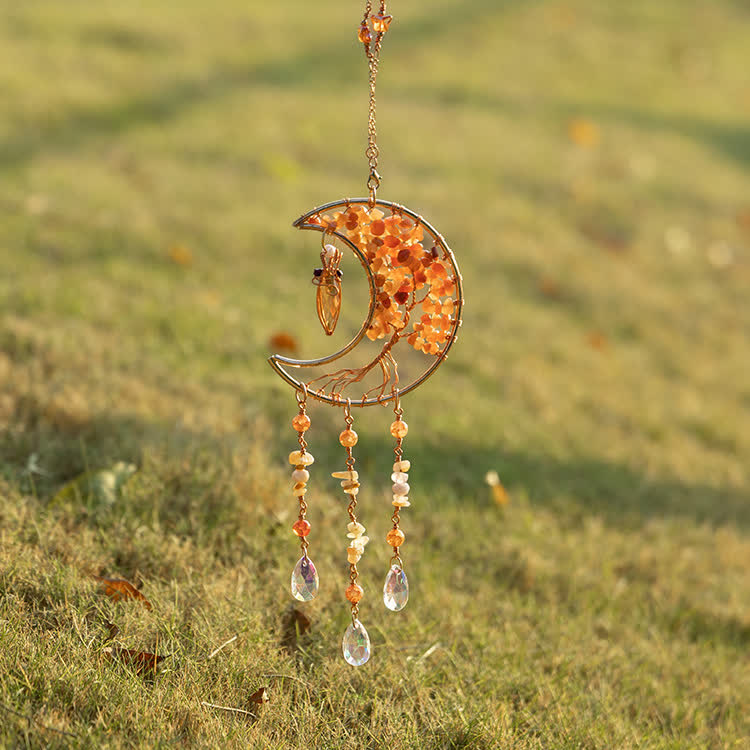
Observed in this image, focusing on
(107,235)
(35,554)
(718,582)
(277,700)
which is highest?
(107,235)

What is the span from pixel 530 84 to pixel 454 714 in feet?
24.8

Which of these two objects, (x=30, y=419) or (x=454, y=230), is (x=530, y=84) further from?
(x=30, y=419)

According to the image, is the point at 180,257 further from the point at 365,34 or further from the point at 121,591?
the point at 365,34

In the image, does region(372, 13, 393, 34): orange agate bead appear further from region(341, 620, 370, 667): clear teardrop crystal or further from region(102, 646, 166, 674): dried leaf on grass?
region(102, 646, 166, 674): dried leaf on grass

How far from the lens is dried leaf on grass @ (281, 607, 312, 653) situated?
8.48 ft

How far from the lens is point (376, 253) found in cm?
229

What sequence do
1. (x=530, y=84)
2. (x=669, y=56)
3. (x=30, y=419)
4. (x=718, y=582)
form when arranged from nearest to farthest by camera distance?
(x=30, y=419) → (x=718, y=582) → (x=530, y=84) → (x=669, y=56)

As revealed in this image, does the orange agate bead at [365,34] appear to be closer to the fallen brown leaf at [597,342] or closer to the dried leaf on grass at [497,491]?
the dried leaf on grass at [497,491]

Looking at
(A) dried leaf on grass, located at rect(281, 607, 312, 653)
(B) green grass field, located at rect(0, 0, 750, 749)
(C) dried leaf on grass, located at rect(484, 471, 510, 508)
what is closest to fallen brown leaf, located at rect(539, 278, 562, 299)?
(B) green grass field, located at rect(0, 0, 750, 749)

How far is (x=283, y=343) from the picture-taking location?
169 inches

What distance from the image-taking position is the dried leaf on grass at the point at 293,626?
8.48 feet

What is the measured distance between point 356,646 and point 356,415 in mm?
1872

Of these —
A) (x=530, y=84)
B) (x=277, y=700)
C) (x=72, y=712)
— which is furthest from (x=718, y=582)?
(x=530, y=84)

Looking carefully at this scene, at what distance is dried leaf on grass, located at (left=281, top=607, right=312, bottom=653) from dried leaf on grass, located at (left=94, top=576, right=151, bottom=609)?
0.41 meters
